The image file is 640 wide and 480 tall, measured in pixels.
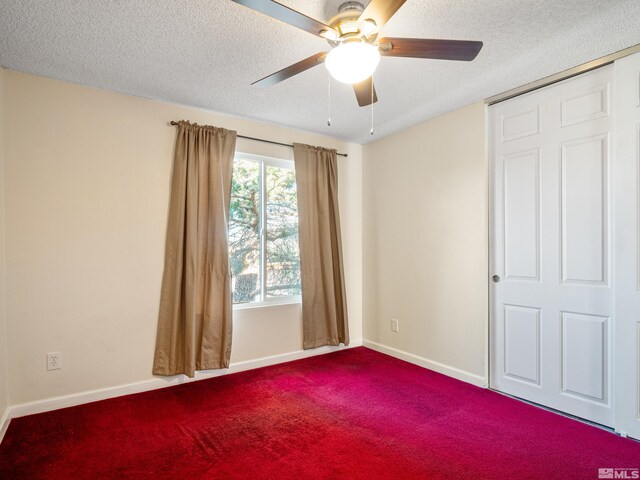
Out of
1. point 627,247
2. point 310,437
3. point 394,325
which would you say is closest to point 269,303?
point 394,325

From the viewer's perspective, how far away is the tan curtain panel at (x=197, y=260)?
2.89m

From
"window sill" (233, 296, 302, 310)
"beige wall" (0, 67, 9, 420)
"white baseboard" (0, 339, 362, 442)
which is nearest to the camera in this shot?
"beige wall" (0, 67, 9, 420)

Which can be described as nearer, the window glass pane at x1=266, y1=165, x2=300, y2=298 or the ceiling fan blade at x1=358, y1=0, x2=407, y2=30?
the ceiling fan blade at x1=358, y1=0, x2=407, y2=30

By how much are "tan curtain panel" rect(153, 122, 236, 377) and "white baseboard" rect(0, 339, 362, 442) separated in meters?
0.12

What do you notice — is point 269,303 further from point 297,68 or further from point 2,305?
point 297,68

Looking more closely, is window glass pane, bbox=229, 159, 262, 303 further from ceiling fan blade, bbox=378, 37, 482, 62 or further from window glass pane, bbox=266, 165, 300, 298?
ceiling fan blade, bbox=378, 37, 482, 62

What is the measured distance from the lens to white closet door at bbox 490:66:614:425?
7.45 ft

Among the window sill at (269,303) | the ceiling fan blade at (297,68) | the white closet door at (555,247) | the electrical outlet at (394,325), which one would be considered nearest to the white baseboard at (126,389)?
the window sill at (269,303)

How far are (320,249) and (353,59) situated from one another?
2402mm

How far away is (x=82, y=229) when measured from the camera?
262cm

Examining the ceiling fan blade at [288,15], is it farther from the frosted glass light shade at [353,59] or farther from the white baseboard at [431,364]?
the white baseboard at [431,364]

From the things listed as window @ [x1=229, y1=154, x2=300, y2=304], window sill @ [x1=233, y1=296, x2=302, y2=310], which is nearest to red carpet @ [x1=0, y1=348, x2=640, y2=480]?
window sill @ [x1=233, y1=296, x2=302, y2=310]

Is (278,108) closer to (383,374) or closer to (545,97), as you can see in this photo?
(545,97)

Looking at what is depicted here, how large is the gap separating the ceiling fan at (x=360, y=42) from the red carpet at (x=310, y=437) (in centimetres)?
203
